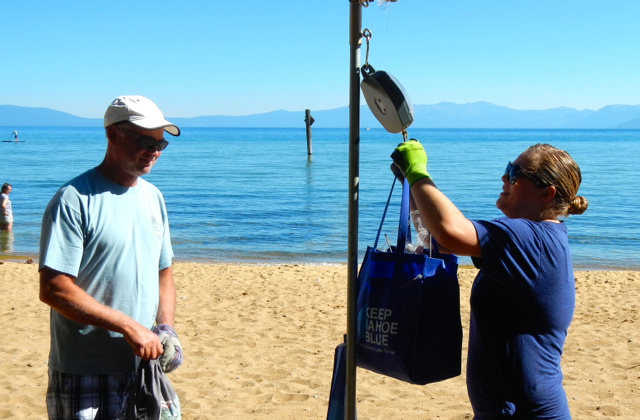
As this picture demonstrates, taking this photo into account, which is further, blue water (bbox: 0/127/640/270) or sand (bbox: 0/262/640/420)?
blue water (bbox: 0/127/640/270)

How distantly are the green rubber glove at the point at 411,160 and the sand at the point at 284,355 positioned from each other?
2775 mm

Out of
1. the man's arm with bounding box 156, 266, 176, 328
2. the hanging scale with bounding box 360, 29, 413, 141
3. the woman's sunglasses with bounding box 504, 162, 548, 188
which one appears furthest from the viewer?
the man's arm with bounding box 156, 266, 176, 328

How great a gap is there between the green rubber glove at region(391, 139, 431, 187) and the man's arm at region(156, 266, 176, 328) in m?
1.26

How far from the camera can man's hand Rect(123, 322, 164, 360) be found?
213 cm

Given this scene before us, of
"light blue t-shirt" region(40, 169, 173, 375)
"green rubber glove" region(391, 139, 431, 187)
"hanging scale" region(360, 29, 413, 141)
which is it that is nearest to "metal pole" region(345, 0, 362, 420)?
"hanging scale" region(360, 29, 413, 141)

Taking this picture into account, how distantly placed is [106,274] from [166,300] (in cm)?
47

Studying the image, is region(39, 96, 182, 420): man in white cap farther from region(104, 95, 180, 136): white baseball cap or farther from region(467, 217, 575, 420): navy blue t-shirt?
region(467, 217, 575, 420): navy blue t-shirt

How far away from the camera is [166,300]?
8.69ft

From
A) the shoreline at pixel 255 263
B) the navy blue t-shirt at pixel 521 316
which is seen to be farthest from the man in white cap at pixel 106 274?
the shoreline at pixel 255 263

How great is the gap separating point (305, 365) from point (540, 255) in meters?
3.72

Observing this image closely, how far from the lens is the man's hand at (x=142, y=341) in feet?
6.98

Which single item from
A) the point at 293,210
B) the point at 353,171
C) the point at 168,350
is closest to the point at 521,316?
the point at 353,171

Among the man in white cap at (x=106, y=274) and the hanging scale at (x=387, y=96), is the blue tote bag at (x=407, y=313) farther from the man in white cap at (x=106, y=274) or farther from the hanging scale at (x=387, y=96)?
the man in white cap at (x=106, y=274)

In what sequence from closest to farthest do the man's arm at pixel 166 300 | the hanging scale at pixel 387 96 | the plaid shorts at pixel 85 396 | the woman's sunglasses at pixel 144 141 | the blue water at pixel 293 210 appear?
the hanging scale at pixel 387 96
the plaid shorts at pixel 85 396
the woman's sunglasses at pixel 144 141
the man's arm at pixel 166 300
the blue water at pixel 293 210
